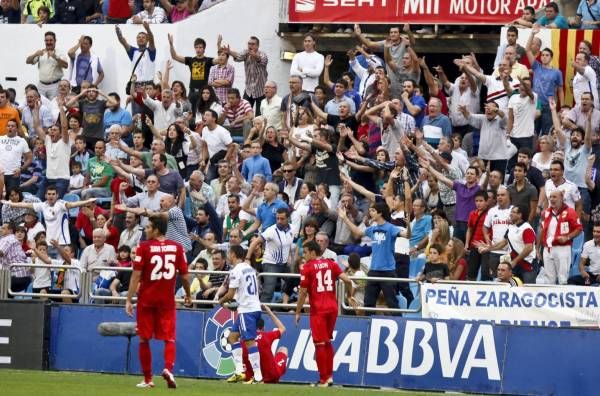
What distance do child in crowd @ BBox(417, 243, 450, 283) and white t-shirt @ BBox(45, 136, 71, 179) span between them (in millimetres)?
8294

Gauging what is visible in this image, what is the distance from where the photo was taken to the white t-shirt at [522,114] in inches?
1007

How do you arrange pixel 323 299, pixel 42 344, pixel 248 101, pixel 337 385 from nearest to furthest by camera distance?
pixel 323 299, pixel 337 385, pixel 42 344, pixel 248 101

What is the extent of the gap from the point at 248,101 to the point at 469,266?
8.12m

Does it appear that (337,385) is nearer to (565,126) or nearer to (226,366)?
(226,366)

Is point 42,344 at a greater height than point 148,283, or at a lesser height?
lesser

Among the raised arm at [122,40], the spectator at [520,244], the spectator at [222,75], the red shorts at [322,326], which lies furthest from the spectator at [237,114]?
the red shorts at [322,326]

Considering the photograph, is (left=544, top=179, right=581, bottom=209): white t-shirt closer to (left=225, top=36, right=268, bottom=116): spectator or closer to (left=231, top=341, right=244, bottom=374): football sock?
(left=231, top=341, right=244, bottom=374): football sock

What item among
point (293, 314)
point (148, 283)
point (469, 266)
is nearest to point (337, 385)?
point (293, 314)

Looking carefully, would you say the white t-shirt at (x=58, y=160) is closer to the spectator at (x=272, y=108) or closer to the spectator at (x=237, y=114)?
the spectator at (x=237, y=114)

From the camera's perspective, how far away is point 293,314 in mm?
22766

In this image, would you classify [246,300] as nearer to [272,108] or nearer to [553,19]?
[272,108]

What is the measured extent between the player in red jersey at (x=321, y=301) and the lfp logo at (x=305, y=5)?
438 inches

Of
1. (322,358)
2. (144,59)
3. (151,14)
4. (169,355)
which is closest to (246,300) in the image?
(322,358)

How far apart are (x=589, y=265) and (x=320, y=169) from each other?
209 inches
